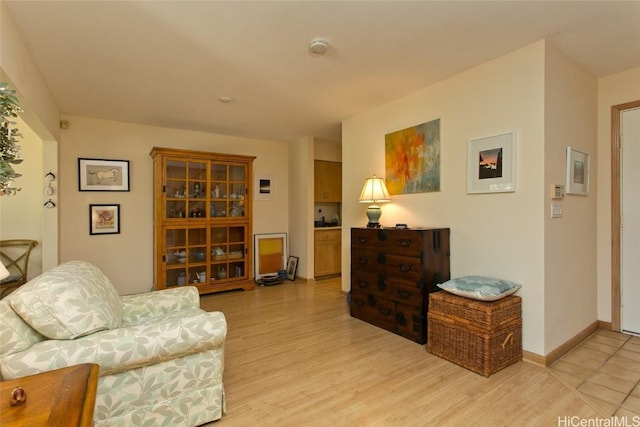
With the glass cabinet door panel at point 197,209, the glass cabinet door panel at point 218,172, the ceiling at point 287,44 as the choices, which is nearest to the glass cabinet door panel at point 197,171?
the glass cabinet door panel at point 218,172

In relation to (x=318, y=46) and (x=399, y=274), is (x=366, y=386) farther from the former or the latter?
(x=318, y=46)

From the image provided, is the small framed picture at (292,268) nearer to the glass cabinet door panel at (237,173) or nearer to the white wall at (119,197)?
the glass cabinet door panel at (237,173)

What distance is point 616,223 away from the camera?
2.88 m

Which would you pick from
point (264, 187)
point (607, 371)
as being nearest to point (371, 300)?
point (607, 371)

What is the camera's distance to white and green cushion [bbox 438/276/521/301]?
2.22 meters

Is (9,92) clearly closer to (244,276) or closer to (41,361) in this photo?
(41,361)

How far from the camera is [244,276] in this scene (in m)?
4.66

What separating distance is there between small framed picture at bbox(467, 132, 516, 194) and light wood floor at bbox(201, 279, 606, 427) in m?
1.36

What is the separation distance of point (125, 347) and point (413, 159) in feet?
9.27

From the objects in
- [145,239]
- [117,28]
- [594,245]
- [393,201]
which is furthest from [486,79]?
[145,239]

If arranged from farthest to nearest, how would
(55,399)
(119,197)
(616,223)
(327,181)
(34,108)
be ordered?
(327,181), (119,197), (616,223), (34,108), (55,399)

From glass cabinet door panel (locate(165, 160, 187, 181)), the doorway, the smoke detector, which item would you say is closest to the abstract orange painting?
the smoke detector

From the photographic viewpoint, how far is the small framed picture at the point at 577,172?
2.53m

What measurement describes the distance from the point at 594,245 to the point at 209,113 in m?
4.29
